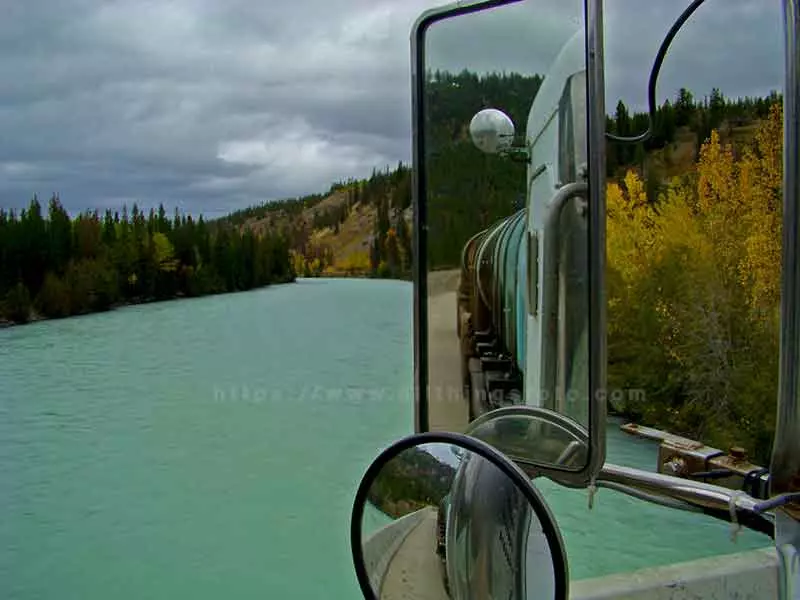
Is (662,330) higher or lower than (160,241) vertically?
lower

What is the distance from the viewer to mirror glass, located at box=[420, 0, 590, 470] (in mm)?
587

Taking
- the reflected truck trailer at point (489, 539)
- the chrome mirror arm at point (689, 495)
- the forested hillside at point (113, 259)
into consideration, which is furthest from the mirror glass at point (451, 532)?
the forested hillside at point (113, 259)

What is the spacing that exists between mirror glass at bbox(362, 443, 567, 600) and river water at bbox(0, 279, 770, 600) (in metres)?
0.20

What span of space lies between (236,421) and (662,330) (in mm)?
6369

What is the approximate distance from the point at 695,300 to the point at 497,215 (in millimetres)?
8254

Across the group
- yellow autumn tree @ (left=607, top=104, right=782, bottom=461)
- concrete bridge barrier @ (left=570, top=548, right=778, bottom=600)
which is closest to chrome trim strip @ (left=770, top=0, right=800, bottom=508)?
concrete bridge barrier @ (left=570, top=548, right=778, bottom=600)

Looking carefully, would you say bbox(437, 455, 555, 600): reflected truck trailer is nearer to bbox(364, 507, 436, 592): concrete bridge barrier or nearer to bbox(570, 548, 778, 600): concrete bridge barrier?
bbox(364, 507, 436, 592): concrete bridge barrier

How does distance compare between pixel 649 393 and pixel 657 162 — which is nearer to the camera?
pixel 657 162

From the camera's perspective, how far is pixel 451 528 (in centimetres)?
53

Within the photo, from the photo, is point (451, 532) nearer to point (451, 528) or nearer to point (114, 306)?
point (451, 528)

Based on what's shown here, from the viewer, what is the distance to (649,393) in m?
8.18

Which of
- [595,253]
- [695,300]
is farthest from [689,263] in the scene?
[595,253]

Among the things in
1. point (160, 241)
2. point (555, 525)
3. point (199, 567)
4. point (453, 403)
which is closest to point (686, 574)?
point (453, 403)

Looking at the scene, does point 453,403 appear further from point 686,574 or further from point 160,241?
point 160,241
